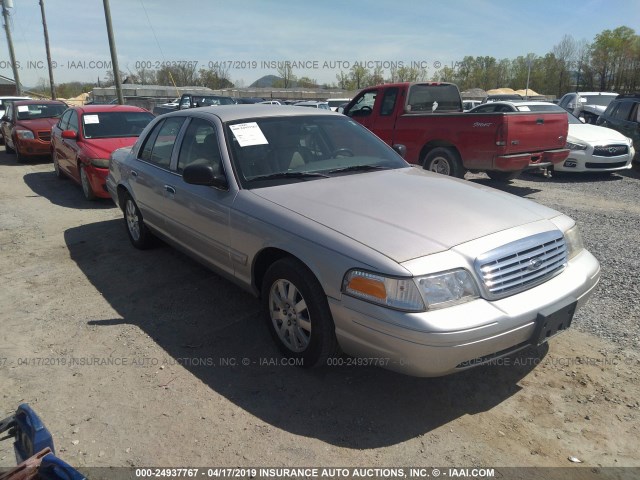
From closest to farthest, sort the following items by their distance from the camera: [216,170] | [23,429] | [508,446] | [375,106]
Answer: [23,429]
[508,446]
[216,170]
[375,106]

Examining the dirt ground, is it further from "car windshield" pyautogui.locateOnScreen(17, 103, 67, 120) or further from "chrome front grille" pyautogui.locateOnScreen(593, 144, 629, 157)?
"car windshield" pyautogui.locateOnScreen(17, 103, 67, 120)

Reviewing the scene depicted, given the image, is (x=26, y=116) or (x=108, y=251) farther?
(x=26, y=116)

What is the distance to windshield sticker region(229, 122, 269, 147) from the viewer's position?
3.79 meters

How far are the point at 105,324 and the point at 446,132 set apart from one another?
6.32 metres

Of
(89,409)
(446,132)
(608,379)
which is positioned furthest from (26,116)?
(608,379)

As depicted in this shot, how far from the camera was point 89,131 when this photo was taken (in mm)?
8406

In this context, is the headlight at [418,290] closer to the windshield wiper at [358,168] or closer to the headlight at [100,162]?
the windshield wiper at [358,168]

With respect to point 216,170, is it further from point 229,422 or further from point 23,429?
point 23,429

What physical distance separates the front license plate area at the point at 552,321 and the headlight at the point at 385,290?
0.73 metres

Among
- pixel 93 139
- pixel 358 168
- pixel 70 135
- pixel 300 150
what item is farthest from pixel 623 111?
pixel 70 135

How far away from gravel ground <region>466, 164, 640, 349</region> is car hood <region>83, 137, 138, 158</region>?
22.7 ft

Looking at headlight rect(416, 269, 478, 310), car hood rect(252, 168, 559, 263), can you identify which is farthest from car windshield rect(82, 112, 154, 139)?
headlight rect(416, 269, 478, 310)

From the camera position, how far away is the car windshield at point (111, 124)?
8422mm

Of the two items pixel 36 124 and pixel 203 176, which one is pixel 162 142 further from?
pixel 36 124
